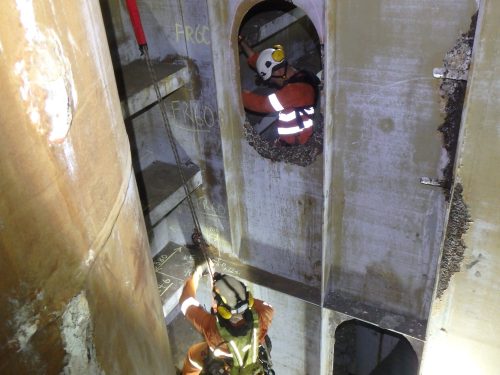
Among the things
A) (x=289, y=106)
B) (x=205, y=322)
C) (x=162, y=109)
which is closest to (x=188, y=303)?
(x=205, y=322)

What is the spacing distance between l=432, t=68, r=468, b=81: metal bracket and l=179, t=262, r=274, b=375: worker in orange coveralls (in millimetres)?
1806

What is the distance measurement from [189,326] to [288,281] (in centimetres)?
153

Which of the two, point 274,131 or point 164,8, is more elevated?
point 164,8

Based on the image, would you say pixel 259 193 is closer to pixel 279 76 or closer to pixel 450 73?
pixel 279 76

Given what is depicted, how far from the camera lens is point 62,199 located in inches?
41.8

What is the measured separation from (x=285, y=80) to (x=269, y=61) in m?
0.23

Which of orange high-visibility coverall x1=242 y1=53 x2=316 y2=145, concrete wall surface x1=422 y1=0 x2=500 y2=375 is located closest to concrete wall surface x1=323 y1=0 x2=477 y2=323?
concrete wall surface x1=422 y1=0 x2=500 y2=375

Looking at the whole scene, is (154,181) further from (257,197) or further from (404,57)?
(404,57)

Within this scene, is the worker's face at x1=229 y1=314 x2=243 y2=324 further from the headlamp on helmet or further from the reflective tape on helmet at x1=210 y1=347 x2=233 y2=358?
the reflective tape on helmet at x1=210 y1=347 x2=233 y2=358

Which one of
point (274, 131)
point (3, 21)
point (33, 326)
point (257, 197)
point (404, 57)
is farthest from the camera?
point (274, 131)

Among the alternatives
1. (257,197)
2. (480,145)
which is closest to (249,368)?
(257,197)

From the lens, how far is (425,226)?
3520mm

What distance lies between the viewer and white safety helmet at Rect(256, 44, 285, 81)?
4.36m

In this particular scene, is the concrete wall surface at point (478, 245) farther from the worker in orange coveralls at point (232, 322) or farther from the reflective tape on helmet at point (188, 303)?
the reflective tape on helmet at point (188, 303)
